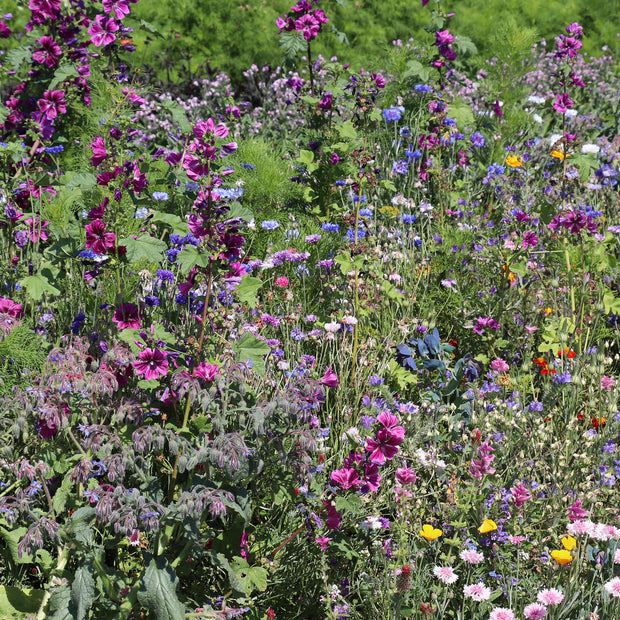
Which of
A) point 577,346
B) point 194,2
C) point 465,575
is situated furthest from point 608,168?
point 194,2

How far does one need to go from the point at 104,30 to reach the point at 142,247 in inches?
57.1

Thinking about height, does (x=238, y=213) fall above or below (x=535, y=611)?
above

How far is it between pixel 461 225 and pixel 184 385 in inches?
92.7

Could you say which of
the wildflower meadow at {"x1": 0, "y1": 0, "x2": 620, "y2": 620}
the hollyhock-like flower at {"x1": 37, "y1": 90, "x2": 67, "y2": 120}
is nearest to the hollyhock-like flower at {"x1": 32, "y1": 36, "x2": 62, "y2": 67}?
the wildflower meadow at {"x1": 0, "y1": 0, "x2": 620, "y2": 620}

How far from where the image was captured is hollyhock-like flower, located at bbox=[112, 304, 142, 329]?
203 cm

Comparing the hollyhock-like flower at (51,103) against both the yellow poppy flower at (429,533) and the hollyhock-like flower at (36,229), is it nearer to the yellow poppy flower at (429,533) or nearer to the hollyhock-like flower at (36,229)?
the hollyhock-like flower at (36,229)

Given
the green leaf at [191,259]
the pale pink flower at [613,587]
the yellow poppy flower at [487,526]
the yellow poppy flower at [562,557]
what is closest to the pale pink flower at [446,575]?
the yellow poppy flower at [487,526]

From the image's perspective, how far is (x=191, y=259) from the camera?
174cm

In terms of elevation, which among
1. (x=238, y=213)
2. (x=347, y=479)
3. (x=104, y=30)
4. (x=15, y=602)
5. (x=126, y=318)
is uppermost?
(x=104, y=30)

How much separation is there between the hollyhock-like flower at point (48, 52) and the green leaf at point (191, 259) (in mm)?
2492

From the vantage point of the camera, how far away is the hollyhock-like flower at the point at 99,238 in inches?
77.1

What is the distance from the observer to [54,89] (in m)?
3.74

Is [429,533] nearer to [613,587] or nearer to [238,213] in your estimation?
[613,587]

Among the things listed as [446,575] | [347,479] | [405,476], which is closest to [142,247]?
[347,479]
